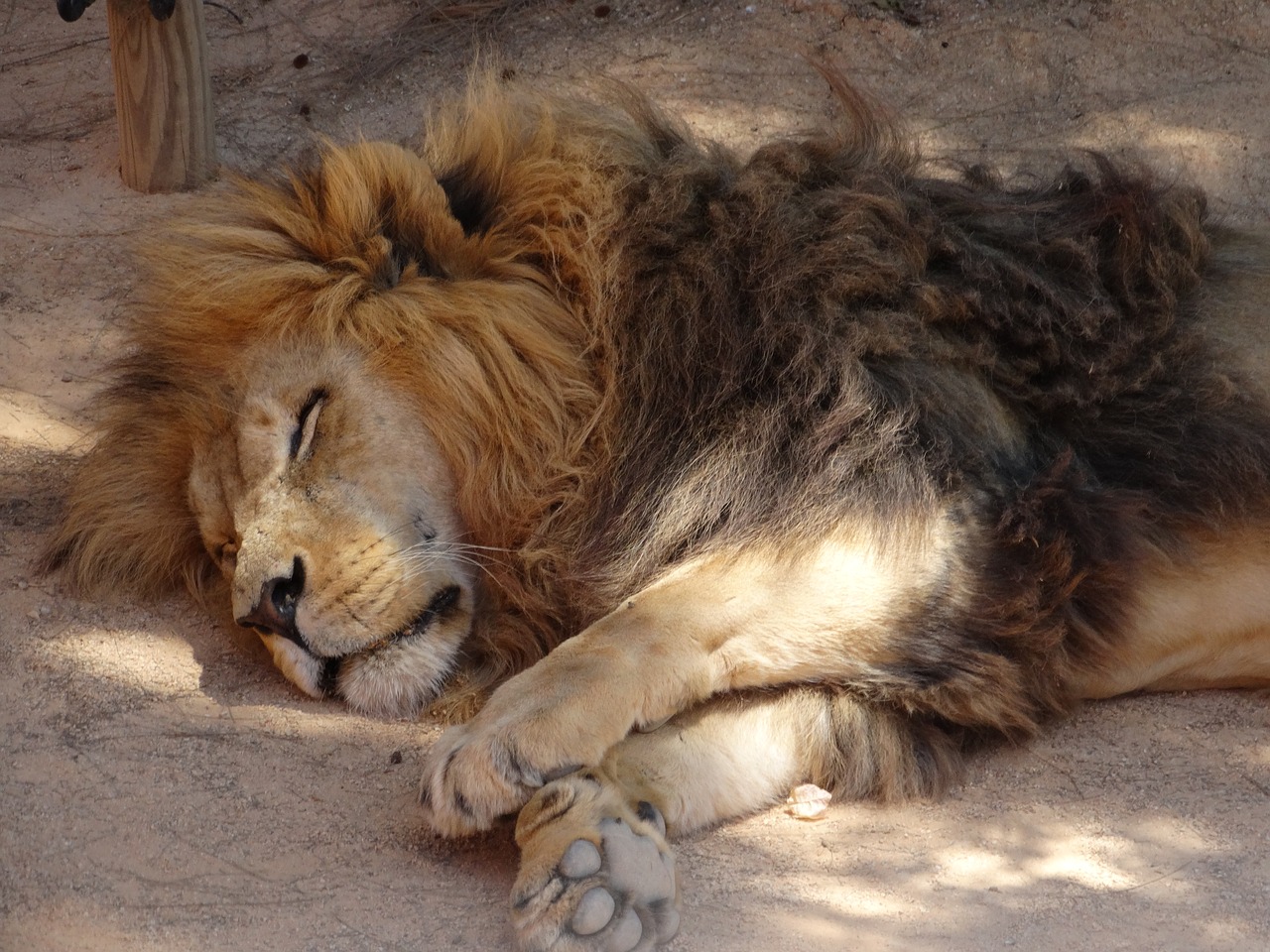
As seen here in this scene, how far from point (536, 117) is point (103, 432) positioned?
4.13ft

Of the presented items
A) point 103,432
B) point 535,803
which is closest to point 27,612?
point 103,432

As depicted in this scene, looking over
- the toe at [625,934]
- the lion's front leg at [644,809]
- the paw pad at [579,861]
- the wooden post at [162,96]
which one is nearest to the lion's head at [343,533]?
the lion's front leg at [644,809]

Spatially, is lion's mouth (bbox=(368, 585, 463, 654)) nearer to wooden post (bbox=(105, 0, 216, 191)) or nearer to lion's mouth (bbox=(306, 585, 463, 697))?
lion's mouth (bbox=(306, 585, 463, 697))

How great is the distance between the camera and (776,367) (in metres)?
2.86

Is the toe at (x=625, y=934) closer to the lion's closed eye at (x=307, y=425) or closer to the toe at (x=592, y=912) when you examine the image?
the toe at (x=592, y=912)

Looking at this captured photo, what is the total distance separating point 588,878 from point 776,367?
1076mm

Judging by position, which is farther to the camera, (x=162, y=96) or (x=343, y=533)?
(x=162, y=96)

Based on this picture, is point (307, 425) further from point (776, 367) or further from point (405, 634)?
point (776, 367)

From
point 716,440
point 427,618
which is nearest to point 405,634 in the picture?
point 427,618

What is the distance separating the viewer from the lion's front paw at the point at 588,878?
7.20 feet

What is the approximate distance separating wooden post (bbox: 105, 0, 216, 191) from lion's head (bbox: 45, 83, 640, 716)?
1655 mm

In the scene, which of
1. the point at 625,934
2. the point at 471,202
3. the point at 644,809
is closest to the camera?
the point at 625,934

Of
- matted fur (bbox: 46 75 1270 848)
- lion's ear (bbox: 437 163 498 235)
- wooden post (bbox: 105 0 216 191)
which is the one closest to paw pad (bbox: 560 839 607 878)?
matted fur (bbox: 46 75 1270 848)

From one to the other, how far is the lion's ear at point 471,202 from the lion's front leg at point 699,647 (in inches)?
34.0
